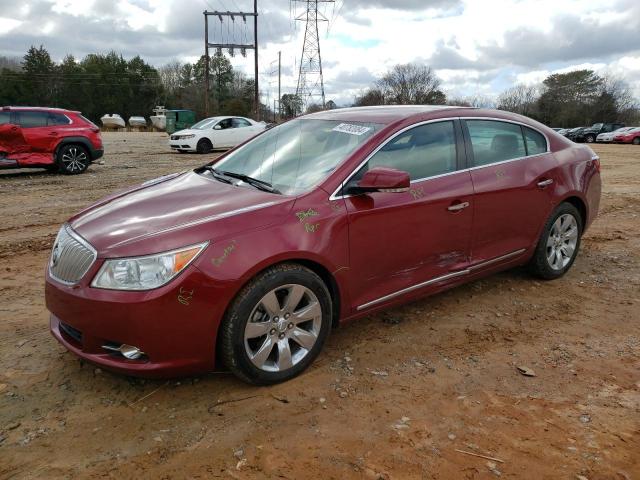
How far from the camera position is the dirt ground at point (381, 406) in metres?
2.39

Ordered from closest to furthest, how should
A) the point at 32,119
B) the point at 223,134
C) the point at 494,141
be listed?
the point at 494,141
the point at 32,119
the point at 223,134

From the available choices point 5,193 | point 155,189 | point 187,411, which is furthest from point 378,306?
point 5,193

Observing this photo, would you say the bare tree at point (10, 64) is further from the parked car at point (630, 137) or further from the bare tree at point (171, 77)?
the parked car at point (630, 137)

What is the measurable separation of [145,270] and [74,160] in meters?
10.8

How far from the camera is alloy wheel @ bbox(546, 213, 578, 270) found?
15.2 ft

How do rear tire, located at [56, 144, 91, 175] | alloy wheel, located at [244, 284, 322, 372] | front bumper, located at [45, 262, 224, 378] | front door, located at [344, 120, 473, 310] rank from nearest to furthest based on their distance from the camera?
front bumper, located at [45, 262, 224, 378] → alloy wheel, located at [244, 284, 322, 372] → front door, located at [344, 120, 473, 310] → rear tire, located at [56, 144, 91, 175]

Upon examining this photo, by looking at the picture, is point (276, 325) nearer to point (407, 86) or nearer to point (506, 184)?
point (506, 184)

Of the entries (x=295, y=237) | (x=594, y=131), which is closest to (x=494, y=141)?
(x=295, y=237)

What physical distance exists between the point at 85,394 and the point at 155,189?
1.40m

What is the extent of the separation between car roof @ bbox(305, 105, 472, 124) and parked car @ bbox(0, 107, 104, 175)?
9470 mm

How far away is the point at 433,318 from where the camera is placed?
3996 millimetres

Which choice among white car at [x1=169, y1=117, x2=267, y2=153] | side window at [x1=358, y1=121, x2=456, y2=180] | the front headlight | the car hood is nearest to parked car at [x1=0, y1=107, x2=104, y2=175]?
white car at [x1=169, y1=117, x2=267, y2=153]

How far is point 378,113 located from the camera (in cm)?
385

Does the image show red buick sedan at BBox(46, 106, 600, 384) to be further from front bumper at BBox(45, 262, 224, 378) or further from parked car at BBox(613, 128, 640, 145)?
parked car at BBox(613, 128, 640, 145)
